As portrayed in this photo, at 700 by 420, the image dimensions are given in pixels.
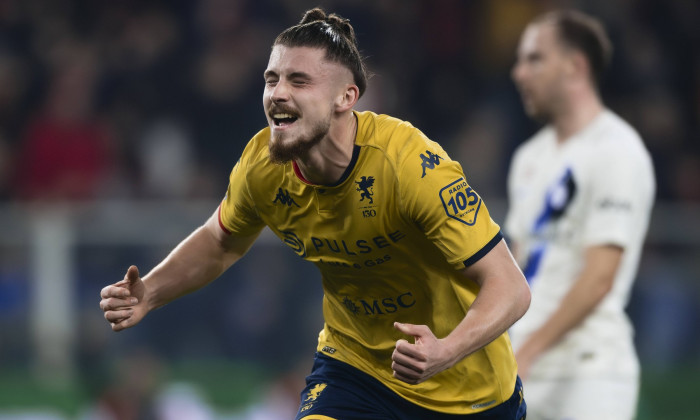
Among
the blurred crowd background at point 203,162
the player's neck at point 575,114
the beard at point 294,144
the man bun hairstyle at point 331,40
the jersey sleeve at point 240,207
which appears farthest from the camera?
A: the blurred crowd background at point 203,162

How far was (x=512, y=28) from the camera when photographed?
1298 centimetres

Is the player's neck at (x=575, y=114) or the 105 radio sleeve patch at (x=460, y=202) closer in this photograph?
the 105 radio sleeve patch at (x=460, y=202)

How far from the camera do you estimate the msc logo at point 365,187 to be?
157 inches

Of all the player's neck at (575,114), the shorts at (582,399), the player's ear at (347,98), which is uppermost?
the player's neck at (575,114)

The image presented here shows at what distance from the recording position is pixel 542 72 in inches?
232

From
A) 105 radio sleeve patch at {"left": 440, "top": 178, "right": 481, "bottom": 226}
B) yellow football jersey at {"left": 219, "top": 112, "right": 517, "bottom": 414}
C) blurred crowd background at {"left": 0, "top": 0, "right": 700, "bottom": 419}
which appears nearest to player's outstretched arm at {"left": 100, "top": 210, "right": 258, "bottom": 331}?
yellow football jersey at {"left": 219, "top": 112, "right": 517, "bottom": 414}

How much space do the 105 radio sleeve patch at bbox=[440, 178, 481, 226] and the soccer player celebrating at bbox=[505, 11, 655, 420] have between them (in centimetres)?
151

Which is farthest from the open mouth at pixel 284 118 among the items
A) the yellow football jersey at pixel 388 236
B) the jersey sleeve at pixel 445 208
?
the jersey sleeve at pixel 445 208

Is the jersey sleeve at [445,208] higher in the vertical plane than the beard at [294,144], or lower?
lower

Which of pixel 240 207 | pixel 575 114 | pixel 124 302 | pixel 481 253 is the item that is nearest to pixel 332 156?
pixel 240 207

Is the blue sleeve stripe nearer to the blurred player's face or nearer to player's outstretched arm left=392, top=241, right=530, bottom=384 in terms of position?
player's outstretched arm left=392, top=241, right=530, bottom=384

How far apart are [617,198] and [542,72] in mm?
910

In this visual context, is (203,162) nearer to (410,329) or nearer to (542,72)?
(542,72)

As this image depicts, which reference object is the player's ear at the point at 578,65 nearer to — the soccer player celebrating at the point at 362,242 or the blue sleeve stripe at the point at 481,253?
the soccer player celebrating at the point at 362,242
